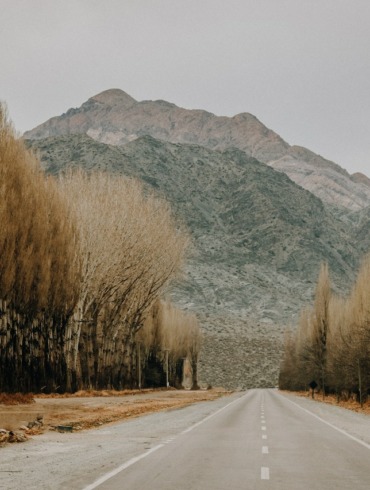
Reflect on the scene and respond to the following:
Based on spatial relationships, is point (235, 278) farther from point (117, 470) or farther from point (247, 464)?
point (117, 470)

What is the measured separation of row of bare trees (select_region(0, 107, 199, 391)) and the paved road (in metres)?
15.1

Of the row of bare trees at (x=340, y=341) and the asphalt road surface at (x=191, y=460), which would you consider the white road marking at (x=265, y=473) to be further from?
the row of bare trees at (x=340, y=341)

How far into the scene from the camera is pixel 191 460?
44.6 ft

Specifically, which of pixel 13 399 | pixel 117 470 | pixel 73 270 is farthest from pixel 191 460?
pixel 73 270

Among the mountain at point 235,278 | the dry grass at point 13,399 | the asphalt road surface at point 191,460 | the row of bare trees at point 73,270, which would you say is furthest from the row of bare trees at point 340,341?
the mountain at point 235,278

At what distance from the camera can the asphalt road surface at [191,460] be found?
1073 centimetres

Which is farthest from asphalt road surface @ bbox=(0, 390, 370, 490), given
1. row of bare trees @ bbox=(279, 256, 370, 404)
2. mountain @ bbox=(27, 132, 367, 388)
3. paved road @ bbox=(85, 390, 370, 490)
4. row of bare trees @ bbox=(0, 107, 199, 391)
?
mountain @ bbox=(27, 132, 367, 388)

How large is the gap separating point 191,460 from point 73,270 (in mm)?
28198

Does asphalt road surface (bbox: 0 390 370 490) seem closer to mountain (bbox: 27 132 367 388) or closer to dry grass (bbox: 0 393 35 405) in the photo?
dry grass (bbox: 0 393 35 405)

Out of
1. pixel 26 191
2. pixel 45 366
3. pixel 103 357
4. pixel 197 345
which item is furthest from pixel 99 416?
pixel 197 345

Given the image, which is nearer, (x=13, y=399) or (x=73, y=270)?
(x=13, y=399)

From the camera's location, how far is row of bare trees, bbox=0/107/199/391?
32.3m

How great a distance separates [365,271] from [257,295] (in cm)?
10867

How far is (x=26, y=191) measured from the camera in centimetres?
3228
